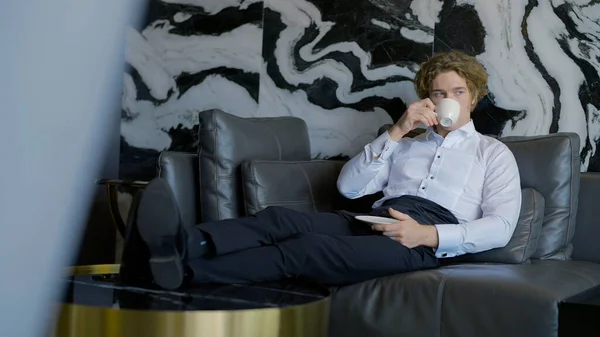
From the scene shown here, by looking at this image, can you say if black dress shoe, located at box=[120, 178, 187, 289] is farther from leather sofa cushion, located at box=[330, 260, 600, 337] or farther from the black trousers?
leather sofa cushion, located at box=[330, 260, 600, 337]

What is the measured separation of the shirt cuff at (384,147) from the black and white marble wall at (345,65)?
59cm

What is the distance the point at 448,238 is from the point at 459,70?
0.75m

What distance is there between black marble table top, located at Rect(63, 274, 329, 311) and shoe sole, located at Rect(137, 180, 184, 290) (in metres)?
0.04

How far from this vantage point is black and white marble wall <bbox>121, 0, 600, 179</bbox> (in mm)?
2969

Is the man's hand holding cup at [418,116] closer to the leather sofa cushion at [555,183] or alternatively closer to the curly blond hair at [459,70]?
the curly blond hair at [459,70]

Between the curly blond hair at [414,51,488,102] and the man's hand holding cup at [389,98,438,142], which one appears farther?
the curly blond hair at [414,51,488,102]

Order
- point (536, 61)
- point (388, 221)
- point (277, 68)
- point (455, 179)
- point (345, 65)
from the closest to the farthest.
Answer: point (388, 221), point (455, 179), point (536, 61), point (345, 65), point (277, 68)

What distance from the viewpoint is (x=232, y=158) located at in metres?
2.74

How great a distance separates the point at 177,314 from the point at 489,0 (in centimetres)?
221

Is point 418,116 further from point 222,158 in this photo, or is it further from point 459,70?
point 222,158

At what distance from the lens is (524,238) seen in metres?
2.46

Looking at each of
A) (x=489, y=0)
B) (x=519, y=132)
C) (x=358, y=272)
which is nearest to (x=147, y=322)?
(x=358, y=272)

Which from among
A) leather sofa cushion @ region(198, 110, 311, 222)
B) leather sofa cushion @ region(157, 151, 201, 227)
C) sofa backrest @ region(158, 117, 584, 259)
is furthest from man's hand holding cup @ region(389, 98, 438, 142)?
leather sofa cushion @ region(157, 151, 201, 227)

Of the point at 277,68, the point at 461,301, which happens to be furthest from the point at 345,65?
the point at 461,301
